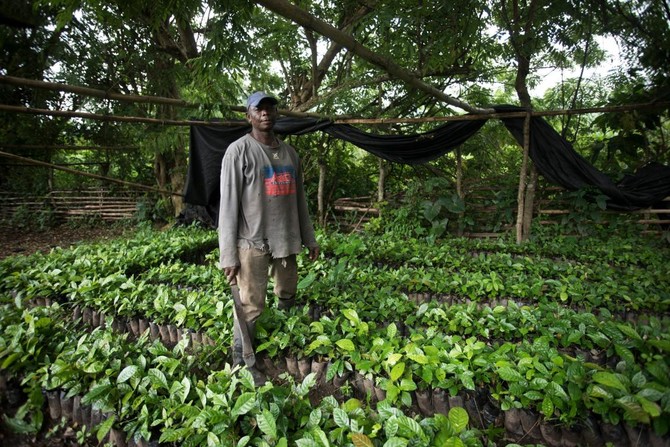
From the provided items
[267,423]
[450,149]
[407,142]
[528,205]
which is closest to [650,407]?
[267,423]

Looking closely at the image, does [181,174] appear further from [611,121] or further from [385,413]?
[611,121]

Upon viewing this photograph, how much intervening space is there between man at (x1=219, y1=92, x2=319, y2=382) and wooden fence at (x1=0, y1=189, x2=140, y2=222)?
9.14 meters

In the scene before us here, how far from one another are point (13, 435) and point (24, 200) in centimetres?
1169

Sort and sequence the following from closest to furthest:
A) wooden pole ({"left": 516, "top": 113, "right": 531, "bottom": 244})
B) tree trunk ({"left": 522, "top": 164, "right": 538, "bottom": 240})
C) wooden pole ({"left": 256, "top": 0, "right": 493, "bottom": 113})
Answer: wooden pole ({"left": 256, "top": 0, "right": 493, "bottom": 113}), wooden pole ({"left": 516, "top": 113, "right": 531, "bottom": 244}), tree trunk ({"left": 522, "top": 164, "right": 538, "bottom": 240})

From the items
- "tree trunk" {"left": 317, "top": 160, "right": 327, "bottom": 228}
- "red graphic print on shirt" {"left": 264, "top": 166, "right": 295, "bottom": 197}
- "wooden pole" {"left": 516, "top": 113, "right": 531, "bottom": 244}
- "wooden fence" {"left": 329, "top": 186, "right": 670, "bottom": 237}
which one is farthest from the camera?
"tree trunk" {"left": 317, "top": 160, "right": 327, "bottom": 228}

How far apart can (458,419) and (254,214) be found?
5.66 feet

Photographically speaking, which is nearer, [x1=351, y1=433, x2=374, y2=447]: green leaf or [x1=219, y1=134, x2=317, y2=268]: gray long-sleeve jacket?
[x1=351, y1=433, x2=374, y2=447]: green leaf

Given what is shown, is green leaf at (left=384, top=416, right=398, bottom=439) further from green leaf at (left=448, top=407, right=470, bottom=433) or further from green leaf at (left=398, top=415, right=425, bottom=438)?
green leaf at (left=448, top=407, right=470, bottom=433)

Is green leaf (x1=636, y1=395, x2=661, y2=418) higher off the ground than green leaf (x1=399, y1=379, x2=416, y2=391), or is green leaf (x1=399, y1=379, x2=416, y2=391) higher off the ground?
green leaf (x1=636, y1=395, x2=661, y2=418)

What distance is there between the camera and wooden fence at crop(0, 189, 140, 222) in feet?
33.8

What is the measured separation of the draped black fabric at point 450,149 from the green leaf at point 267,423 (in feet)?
14.5

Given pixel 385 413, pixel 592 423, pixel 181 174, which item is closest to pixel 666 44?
pixel 592 423

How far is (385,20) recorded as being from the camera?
3.03 meters

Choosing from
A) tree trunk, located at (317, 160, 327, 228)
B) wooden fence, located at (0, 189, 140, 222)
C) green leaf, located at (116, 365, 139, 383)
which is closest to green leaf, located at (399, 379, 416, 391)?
green leaf, located at (116, 365, 139, 383)
